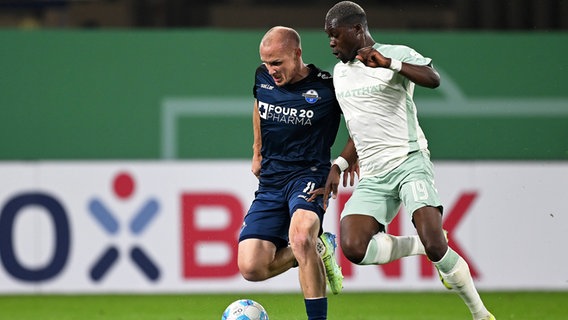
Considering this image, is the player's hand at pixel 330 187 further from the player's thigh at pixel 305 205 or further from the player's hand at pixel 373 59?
the player's hand at pixel 373 59

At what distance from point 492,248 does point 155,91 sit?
389 cm

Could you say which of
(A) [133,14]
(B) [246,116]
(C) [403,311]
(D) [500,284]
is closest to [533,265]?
(D) [500,284]

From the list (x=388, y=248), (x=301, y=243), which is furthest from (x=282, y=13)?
(x=301, y=243)

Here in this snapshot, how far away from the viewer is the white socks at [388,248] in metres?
7.54

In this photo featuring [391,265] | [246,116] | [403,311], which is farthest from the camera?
[246,116]

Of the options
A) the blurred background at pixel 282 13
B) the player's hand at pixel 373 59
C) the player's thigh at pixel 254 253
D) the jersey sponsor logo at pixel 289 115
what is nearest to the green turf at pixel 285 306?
the player's thigh at pixel 254 253

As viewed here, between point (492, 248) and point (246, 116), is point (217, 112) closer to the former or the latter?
point (246, 116)

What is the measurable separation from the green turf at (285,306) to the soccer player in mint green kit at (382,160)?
1.95 meters

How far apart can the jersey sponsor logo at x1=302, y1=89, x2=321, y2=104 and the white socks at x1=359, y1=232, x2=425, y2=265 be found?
0.93 m

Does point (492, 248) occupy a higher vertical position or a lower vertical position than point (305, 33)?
lower

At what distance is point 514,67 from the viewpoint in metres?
13.3

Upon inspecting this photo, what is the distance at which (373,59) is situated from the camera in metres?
6.92

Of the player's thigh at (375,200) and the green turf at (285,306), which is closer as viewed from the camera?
the player's thigh at (375,200)

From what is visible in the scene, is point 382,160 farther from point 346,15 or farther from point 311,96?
point 346,15
